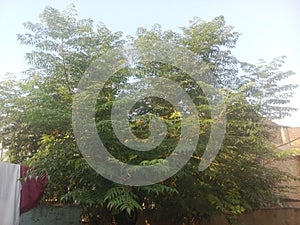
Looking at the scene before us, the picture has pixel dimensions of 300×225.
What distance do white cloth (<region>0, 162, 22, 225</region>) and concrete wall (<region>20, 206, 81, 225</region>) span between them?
74 centimetres

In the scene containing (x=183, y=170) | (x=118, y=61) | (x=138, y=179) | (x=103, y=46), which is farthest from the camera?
(x=103, y=46)

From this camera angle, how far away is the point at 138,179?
11.7 feet

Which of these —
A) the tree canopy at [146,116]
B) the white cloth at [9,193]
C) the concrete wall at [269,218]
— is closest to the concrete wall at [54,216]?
the tree canopy at [146,116]

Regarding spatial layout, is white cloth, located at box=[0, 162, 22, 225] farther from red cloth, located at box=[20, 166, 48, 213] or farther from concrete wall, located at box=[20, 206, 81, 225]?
concrete wall, located at box=[20, 206, 81, 225]

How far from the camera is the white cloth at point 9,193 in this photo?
4.02m

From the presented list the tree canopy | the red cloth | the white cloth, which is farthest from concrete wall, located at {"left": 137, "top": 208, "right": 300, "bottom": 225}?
the white cloth

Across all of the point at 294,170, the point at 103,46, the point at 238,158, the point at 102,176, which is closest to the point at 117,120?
the point at 102,176

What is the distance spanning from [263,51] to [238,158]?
1.89 meters

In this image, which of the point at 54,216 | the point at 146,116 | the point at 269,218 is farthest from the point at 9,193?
the point at 269,218

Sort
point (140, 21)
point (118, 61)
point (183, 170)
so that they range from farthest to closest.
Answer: point (140, 21) < point (118, 61) < point (183, 170)

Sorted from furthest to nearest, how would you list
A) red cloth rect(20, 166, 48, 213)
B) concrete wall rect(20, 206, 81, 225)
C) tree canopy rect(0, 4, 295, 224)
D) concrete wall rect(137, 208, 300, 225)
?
concrete wall rect(137, 208, 300, 225)
concrete wall rect(20, 206, 81, 225)
red cloth rect(20, 166, 48, 213)
tree canopy rect(0, 4, 295, 224)

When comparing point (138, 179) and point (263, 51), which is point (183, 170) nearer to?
point (138, 179)

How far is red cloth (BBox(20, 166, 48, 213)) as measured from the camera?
171 inches

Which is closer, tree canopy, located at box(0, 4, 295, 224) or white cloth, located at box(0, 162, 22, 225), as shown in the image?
tree canopy, located at box(0, 4, 295, 224)
